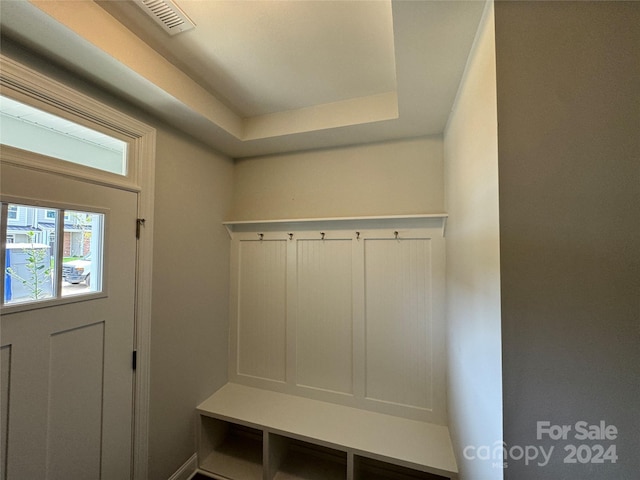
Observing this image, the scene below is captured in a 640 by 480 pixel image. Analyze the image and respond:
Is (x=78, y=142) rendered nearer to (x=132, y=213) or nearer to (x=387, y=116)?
(x=132, y=213)

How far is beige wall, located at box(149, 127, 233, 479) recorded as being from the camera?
1586 mm

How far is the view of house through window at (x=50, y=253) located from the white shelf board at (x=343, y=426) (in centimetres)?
130

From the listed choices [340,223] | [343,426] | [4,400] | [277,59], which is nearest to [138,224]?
[4,400]

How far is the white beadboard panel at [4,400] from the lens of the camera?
952mm

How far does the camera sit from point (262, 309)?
85.7 inches

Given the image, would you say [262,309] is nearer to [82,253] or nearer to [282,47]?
[82,253]

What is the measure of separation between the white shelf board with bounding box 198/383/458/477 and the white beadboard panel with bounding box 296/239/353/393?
0.20m

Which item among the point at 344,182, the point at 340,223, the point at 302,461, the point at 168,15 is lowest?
the point at 302,461

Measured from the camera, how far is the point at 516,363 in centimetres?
70

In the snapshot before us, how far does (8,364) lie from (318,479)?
187cm

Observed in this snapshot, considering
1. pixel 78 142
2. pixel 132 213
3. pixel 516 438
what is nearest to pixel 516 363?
pixel 516 438

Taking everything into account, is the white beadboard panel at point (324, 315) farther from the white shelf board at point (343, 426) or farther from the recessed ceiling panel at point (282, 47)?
the recessed ceiling panel at point (282, 47)

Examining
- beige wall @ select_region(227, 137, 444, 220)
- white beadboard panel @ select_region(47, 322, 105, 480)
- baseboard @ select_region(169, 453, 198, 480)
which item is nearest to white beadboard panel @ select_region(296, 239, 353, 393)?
beige wall @ select_region(227, 137, 444, 220)

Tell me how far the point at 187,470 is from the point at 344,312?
157 centimetres
